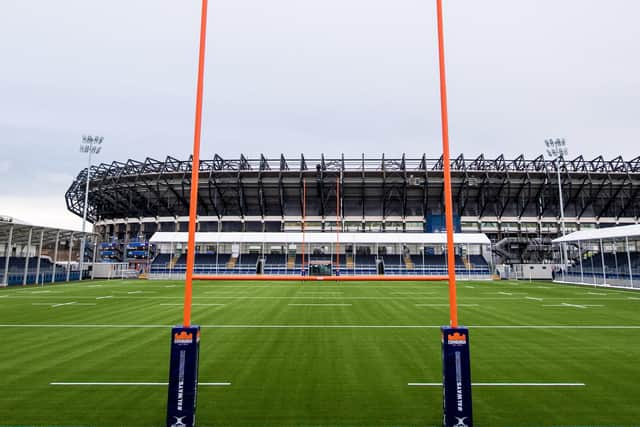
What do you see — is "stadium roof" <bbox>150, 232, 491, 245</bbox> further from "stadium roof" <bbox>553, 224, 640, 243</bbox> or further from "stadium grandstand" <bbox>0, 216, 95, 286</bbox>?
"stadium roof" <bbox>553, 224, 640, 243</bbox>

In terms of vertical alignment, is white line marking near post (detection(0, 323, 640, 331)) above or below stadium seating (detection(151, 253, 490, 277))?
below

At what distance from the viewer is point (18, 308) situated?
53.6 feet

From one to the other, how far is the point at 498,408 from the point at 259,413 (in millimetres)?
3874

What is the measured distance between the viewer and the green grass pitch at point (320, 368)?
197 inches

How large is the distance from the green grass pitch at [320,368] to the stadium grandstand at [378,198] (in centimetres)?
3592

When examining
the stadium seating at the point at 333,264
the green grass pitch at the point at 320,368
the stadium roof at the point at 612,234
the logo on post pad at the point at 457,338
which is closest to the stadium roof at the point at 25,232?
the stadium seating at the point at 333,264

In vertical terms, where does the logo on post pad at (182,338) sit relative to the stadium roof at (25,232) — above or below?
below

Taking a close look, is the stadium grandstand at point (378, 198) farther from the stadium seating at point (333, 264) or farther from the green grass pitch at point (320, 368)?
the green grass pitch at point (320, 368)

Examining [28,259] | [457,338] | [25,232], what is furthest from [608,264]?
[25,232]

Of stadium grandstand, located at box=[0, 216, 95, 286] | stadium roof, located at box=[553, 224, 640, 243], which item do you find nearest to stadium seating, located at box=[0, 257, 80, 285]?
stadium grandstand, located at box=[0, 216, 95, 286]

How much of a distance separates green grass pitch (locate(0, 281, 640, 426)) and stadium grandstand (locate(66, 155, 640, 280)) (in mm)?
35924

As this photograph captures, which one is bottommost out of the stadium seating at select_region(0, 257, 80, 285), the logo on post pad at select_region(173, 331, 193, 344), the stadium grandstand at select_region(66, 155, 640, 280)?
the stadium seating at select_region(0, 257, 80, 285)

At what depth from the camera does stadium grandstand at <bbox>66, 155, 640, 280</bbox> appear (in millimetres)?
49844

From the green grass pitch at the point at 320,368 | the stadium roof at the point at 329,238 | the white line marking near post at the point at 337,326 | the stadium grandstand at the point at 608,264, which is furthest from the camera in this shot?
the stadium roof at the point at 329,238
